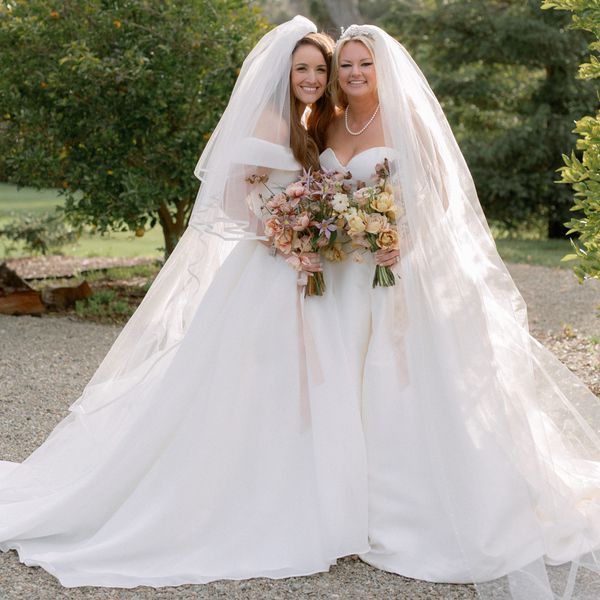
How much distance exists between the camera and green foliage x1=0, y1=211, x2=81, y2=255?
12914 millimetres

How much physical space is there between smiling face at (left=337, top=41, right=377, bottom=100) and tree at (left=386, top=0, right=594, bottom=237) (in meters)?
11.1

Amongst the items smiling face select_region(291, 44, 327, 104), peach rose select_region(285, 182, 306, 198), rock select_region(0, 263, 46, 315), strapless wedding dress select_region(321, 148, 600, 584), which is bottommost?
rock select_region(0, 263, 46, 315)

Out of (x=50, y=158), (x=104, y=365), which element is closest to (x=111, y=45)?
(x=50, y=158)

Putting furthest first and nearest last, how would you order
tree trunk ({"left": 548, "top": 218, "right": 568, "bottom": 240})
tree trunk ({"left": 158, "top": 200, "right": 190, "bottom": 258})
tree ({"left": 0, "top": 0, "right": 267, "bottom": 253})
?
tree trunk ({"left": 548, "top": 218, "right": 568, "bottom": 240}) → tree trunk ({"left": 158, "top": 200, "right": 190, "bottom": 258}) → tree ({"left": 0, "top": 0, "right": 267, "bottom": 253})

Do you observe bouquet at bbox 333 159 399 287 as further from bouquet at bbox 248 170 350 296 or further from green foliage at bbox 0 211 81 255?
green foliage at bbox 0 211 81 255

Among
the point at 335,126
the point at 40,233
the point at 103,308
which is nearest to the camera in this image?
the point at 335,126

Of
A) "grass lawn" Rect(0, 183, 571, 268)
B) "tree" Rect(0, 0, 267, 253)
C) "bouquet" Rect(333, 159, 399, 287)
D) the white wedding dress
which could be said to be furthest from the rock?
"bouquet" Rect(333, 159, 399, 287)

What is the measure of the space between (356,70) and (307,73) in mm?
213

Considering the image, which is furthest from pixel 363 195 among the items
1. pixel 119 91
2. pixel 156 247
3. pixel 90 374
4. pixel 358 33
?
pixel 156 247

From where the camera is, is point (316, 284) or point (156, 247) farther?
point (156, 247)

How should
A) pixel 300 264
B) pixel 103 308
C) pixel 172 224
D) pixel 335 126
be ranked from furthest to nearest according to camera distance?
pixel 172 224, pixel 103 308, pixel 335 126, pixel 300 264

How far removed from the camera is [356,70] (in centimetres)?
404

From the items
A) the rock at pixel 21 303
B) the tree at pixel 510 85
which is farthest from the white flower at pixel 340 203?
the tree at pixel 510 85

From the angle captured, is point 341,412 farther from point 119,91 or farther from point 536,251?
point 536,251
